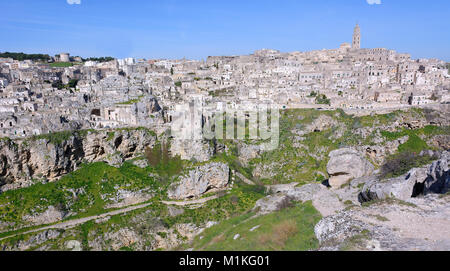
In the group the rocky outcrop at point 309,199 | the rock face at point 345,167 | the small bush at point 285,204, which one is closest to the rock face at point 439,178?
the rocky outcrop at point 309,199

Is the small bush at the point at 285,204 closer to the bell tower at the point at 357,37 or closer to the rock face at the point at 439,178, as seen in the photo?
the rock face at the point at 439,178

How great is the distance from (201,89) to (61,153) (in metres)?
30.7

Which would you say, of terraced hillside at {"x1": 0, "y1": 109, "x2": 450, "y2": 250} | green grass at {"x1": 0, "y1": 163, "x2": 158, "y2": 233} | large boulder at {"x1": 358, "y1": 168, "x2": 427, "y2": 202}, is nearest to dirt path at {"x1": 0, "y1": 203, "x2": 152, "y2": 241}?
terraced hillside at {"x1": 0, "y1": 109, "x2": 450, "y2": 250}

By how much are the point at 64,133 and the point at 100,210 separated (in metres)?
10.1

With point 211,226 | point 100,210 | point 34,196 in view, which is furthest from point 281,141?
point 34,196

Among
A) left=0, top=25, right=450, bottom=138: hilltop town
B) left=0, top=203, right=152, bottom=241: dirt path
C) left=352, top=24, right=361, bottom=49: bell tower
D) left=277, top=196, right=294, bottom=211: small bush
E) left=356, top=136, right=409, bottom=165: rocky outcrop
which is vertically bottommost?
left=0, top=203, right=152, bottom=241: dirt path

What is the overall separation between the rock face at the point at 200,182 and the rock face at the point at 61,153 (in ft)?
25.7

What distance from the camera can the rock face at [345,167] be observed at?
27344 millimetres

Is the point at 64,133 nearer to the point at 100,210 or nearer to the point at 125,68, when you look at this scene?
the point at 100,210

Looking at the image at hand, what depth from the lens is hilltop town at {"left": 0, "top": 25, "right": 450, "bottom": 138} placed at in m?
41.0

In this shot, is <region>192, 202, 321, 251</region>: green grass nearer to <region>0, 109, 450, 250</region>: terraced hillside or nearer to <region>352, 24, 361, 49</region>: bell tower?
<region>0, 109, 450, 250</region>: terraced hillside

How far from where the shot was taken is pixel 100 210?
103 feet

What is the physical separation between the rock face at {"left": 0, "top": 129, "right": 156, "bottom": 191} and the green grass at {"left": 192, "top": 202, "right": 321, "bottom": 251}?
15.6m

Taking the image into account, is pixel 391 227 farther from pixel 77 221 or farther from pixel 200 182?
pixel 77 221
